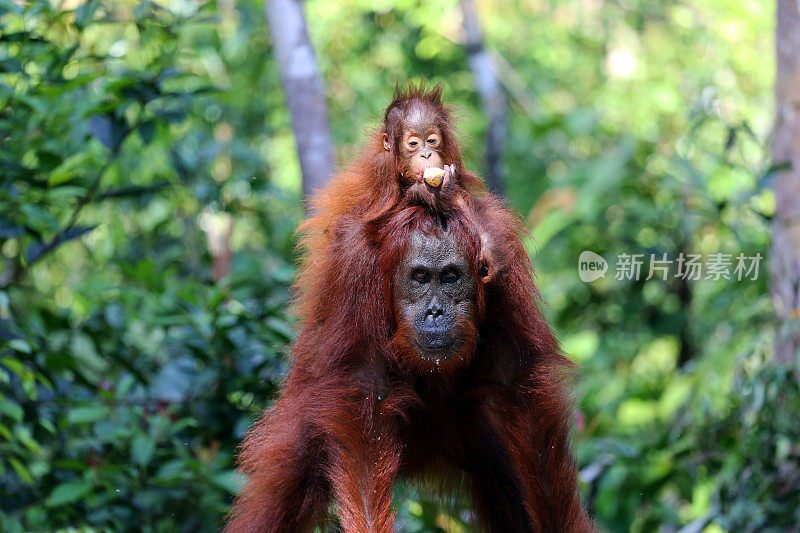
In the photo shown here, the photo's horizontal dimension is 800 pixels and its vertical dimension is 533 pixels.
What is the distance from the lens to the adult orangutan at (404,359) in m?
2.64

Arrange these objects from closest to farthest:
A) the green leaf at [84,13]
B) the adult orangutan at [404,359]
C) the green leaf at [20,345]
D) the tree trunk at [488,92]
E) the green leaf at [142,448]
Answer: the adult orangutan at [404,359] < the green leaf at [20,345] < the green leaf at [142,448] < the green leaf at [84,13] < the tree trunk at [488,92]

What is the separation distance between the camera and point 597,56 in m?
9.76

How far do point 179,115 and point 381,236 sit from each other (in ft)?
5.48

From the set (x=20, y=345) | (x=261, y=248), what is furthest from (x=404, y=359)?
(x=261, y=248)

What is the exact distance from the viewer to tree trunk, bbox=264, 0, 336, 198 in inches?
159

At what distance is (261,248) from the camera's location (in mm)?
7102

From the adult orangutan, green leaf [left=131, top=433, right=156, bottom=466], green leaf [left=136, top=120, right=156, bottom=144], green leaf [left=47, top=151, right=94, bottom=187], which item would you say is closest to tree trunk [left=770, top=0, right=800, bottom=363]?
the adult orangutan

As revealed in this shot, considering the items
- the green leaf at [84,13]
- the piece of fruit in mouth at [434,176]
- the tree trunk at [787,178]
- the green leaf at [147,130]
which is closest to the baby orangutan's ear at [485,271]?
the piece of fruit in mouth at [434,176]

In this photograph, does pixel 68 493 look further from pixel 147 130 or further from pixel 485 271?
pixel 485 271

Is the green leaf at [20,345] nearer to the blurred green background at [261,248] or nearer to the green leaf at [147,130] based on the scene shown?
the blurred green background at [261,248]

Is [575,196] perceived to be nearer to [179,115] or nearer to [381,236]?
[179,115]

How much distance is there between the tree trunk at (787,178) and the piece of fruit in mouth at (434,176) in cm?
259

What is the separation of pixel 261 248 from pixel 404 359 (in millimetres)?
4605

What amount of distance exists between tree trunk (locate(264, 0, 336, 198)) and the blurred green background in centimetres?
35
